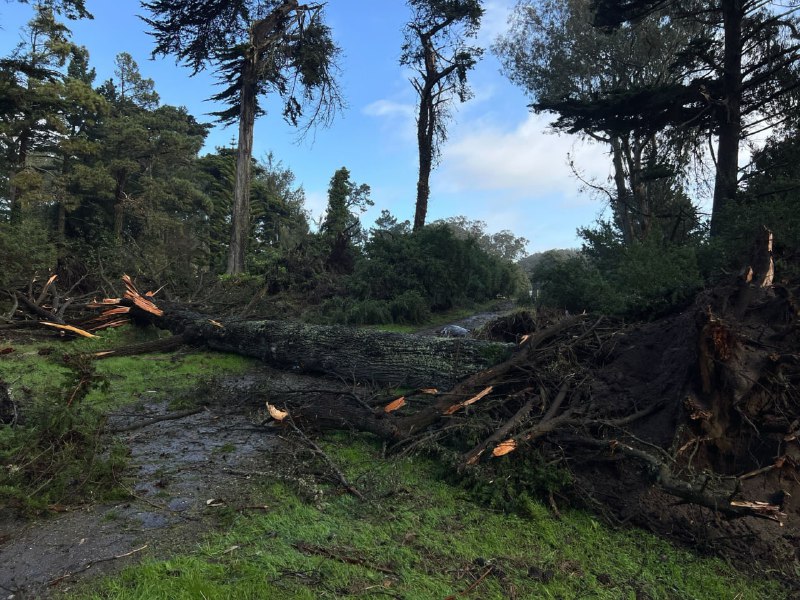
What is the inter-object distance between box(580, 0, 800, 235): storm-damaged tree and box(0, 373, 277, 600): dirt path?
10.0 m

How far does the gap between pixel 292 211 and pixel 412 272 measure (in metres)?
26.5

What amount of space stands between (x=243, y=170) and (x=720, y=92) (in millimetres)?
15020

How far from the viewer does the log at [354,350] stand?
559 centimetres

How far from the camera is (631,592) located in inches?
94.9

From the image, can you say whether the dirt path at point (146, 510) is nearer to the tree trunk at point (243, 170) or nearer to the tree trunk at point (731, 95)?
the tree trunk at point (731, 95)

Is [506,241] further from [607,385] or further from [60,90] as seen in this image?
[607,385]

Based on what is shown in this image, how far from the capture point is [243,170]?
18281mm

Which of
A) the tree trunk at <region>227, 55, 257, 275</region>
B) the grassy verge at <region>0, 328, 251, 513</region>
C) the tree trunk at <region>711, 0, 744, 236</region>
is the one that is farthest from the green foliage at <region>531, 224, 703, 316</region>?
the tree trunk at <region>227, 55, 257, 275</region>

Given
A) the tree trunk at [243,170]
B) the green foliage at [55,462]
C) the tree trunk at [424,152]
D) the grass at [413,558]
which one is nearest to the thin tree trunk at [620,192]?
the tree trunk at [424,152]

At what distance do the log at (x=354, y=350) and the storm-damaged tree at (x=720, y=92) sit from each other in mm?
7234

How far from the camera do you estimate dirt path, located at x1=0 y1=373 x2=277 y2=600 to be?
7.50 ft

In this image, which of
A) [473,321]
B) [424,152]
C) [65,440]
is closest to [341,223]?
[424,152]

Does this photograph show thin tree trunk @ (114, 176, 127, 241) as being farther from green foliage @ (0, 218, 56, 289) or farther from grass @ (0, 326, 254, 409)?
grass @ (0, 326, 254, 409)

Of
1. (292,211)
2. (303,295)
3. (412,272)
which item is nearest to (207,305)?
(303,295)
